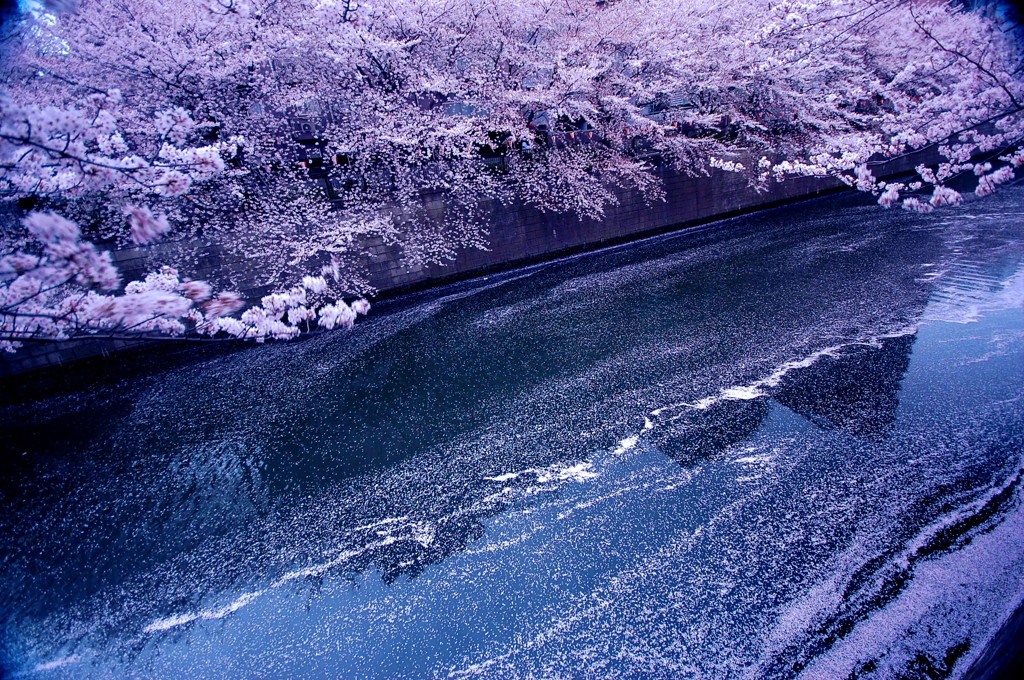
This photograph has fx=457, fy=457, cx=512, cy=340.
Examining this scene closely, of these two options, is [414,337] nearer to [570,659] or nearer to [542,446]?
[542,446]

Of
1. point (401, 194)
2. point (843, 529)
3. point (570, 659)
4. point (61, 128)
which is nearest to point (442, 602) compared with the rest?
point (570, 659)

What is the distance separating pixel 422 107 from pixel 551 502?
936cm

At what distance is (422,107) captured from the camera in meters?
10.1

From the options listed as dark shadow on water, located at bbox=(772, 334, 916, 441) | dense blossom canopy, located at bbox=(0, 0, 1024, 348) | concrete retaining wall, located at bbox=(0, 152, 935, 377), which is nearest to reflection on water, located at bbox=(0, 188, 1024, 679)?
dark shadow on water, located at bbox=(772, 334, 916, 441)

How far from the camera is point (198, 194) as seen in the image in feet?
27.0

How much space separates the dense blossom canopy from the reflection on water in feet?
5.58

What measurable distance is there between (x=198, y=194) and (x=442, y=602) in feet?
27.9

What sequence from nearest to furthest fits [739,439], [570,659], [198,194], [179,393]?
1. [570,659]
2. [739,439]
3. [179,393]
4. [198,194]

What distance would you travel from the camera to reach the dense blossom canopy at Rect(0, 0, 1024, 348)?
25.0 ft

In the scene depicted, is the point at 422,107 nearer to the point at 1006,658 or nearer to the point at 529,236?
the point at 529,236

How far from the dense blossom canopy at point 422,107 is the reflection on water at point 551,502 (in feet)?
5.58

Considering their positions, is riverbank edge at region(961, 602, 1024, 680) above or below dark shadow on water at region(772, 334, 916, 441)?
below

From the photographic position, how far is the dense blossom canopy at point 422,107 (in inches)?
299

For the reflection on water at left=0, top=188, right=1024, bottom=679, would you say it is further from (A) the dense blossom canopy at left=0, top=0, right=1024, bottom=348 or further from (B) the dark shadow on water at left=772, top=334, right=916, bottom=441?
(A) the dense blossom canopy at left=0, top=0, right=1024, bottom=348
